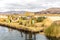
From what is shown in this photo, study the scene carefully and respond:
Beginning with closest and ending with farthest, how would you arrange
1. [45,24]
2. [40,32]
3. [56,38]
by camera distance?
[56,38]
[40,32]
[45,24]

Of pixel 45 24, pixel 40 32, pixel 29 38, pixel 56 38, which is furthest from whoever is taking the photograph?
pixel 45 24

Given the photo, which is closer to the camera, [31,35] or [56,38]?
[56,38]

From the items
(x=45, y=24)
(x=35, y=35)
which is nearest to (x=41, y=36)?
(x=35, y=35)

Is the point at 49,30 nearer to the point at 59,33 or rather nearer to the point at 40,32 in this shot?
the point at 59,33

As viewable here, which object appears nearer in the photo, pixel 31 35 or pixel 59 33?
pixel 59 33

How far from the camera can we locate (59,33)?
27.0 meters

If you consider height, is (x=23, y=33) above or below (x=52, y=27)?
below

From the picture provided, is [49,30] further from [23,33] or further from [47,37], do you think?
[23,33]

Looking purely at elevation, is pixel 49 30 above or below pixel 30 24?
above

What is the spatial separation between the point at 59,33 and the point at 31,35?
4.21 metres

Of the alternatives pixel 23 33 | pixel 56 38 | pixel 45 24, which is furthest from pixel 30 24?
pixel 56 38

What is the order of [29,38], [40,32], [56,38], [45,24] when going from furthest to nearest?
[45,24] < [40,32] < [29,38] < [56,38]

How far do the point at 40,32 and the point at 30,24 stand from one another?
300 inches

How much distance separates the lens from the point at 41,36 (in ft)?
94.2
